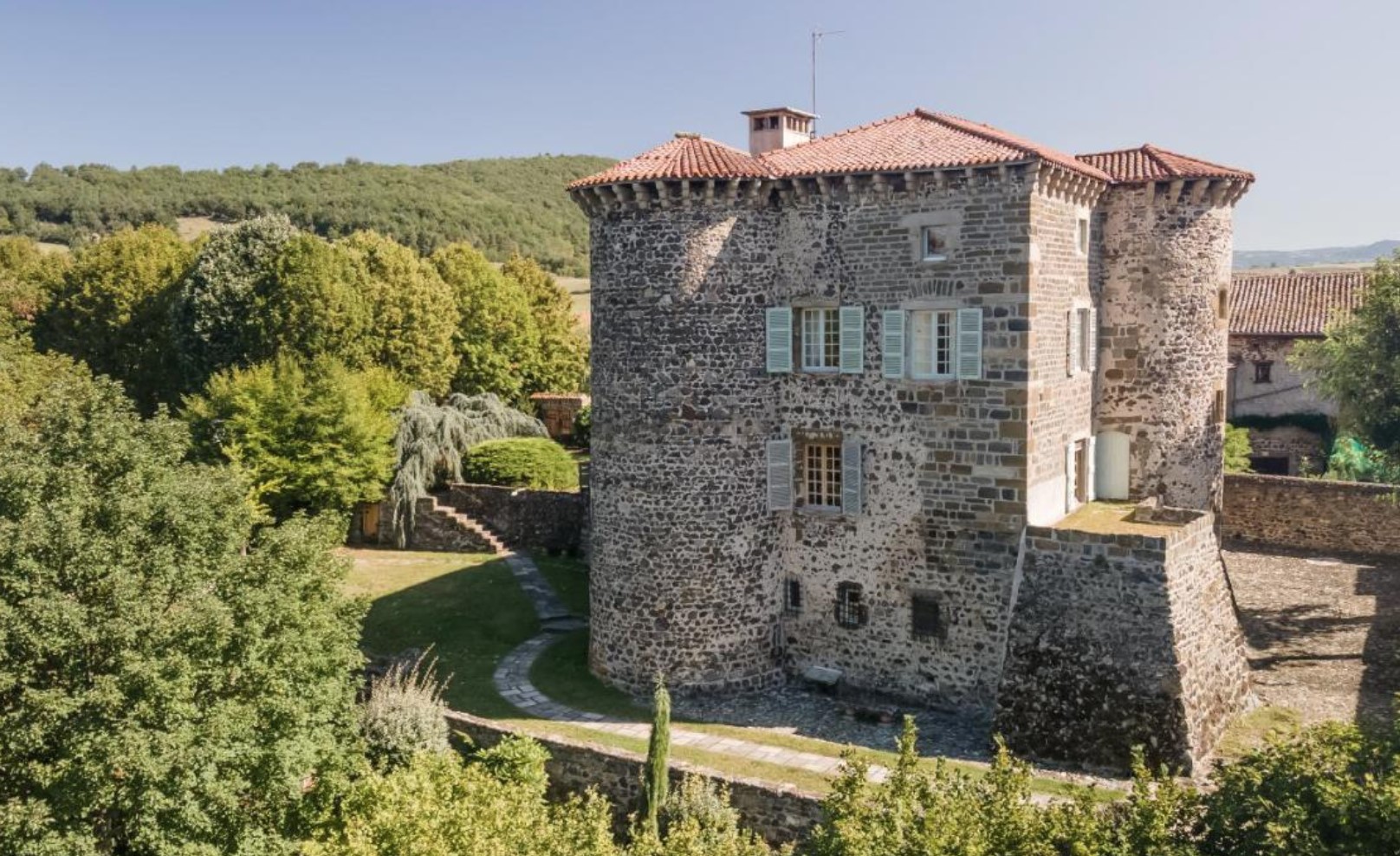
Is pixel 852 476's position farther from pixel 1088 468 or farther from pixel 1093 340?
pixel 1093 340

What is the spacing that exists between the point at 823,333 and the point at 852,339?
73cm

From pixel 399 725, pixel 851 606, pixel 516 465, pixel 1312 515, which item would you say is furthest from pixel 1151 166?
pixel 516 465

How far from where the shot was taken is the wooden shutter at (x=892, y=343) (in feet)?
67.4

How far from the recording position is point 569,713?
839 inches

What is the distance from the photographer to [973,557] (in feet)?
66.1

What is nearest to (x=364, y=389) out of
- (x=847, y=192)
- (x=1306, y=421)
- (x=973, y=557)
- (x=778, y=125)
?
(x=778, y=125)

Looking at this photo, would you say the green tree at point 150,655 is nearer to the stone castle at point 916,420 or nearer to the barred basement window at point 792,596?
the stone castle at point 916,420

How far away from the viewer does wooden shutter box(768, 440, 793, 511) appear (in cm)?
2200

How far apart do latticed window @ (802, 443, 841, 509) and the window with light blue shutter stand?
1683 mm

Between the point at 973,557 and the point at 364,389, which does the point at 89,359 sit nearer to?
the point at 364,389

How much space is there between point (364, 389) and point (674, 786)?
73.7 feet

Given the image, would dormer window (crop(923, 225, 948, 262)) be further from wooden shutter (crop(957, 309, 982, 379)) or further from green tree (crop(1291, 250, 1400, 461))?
green tree (crop(1291, 250, 1400, 461))

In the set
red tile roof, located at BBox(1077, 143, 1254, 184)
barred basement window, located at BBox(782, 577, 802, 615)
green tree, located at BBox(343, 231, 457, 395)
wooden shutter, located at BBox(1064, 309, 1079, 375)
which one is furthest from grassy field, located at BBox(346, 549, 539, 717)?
red tile roof, located at BBox(1077, 143, 1254, 184)

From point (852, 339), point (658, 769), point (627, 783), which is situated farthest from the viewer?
point (852, 339)
